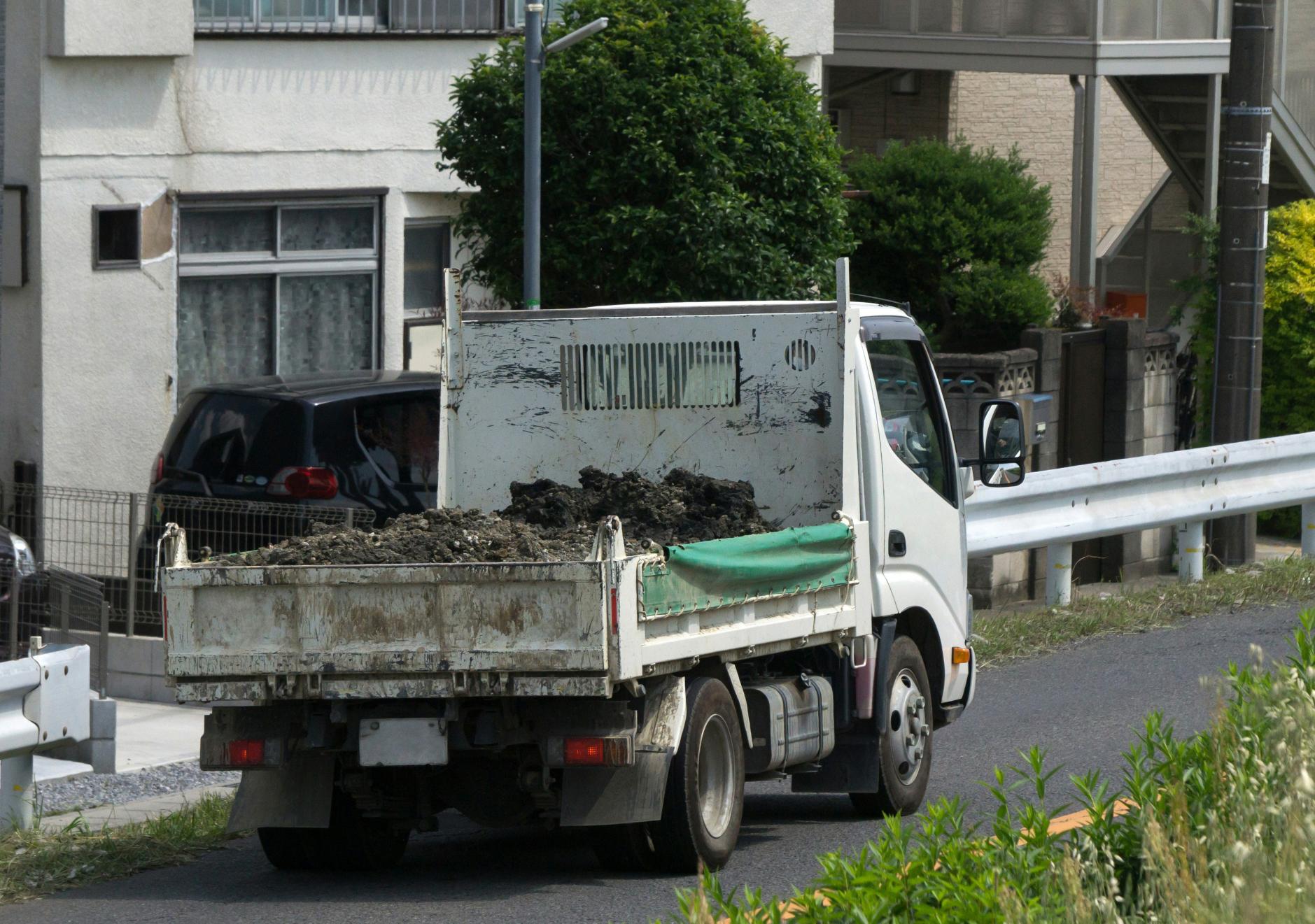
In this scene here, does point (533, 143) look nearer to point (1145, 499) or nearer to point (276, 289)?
point (276, 289)

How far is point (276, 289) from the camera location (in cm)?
1884

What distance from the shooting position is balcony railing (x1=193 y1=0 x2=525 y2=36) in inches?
721

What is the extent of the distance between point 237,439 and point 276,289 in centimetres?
618

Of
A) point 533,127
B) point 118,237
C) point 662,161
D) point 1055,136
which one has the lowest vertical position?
point 118,237

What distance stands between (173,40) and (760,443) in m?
9.93

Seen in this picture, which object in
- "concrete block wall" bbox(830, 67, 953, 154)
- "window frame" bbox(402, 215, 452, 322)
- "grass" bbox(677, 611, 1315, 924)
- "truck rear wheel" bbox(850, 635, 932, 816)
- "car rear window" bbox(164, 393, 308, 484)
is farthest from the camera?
"concrete block wall" bbox(830, 67, 953, 154)

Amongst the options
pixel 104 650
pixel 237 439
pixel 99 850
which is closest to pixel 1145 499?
pixel 237 439

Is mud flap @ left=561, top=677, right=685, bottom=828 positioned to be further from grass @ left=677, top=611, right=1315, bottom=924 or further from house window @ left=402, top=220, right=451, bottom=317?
house window @ left=402, top=220, right=451, bottom=317

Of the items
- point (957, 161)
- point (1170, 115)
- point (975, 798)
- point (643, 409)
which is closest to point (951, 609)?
point (975, 798)

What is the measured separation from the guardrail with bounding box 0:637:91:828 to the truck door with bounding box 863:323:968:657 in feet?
11.1

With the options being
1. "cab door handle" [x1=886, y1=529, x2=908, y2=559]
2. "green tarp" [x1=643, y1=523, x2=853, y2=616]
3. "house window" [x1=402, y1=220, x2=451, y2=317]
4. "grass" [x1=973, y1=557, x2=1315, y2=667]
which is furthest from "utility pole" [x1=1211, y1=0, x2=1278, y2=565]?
"green tarp" [x1=643, y1=523, x2=853, y2=616]

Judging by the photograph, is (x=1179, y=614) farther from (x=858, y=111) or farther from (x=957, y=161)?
(x=858, y=111)

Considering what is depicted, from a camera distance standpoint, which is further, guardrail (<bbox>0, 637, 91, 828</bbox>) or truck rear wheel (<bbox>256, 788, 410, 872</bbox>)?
truck rear wheel (<bbox>256, 788, 410, 872</bbox>)

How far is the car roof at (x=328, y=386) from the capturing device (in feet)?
42.0
